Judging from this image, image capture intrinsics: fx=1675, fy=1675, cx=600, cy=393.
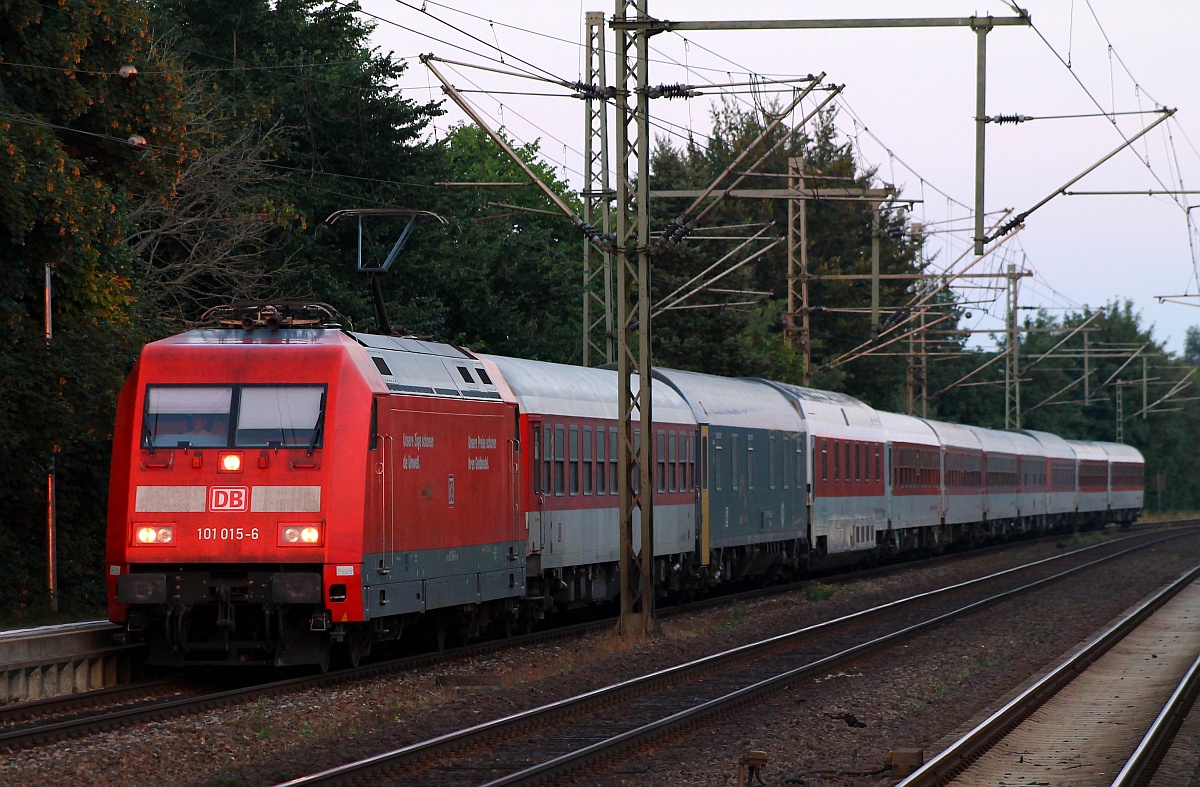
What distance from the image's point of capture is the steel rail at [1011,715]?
11539 mm

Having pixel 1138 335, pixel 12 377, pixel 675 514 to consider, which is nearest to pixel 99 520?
pixel 12 377

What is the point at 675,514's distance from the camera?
2561cm

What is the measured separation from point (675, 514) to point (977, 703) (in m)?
9.97

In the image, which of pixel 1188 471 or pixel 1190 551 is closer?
pixel 1190 551

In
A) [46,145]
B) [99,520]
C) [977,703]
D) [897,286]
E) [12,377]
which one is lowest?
[977,703]

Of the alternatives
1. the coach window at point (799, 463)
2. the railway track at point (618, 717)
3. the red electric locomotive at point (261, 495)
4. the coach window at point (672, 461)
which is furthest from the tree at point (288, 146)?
the red electric locomotive at point (261, 495)

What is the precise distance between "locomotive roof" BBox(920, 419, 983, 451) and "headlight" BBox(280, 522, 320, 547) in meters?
33.6

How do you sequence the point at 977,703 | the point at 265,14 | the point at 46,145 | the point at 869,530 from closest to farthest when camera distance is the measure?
the point at 977,703 → the point at 46,145 → the point at 869,530 → the point at 265,14

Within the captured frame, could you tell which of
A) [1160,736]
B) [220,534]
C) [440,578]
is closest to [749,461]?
[440,578]

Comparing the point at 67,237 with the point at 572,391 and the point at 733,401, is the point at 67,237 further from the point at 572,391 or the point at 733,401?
the point at 733,401

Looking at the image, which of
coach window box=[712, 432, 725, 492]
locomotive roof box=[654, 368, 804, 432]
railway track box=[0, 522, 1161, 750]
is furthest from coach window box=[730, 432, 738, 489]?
railway track box=[0, 522, 1161, 750]

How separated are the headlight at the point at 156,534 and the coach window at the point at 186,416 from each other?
2.50ft

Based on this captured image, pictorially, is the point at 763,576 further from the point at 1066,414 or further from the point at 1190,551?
the point at 1066,414

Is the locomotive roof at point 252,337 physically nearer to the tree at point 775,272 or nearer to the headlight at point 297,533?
the headlight at point 297,533
